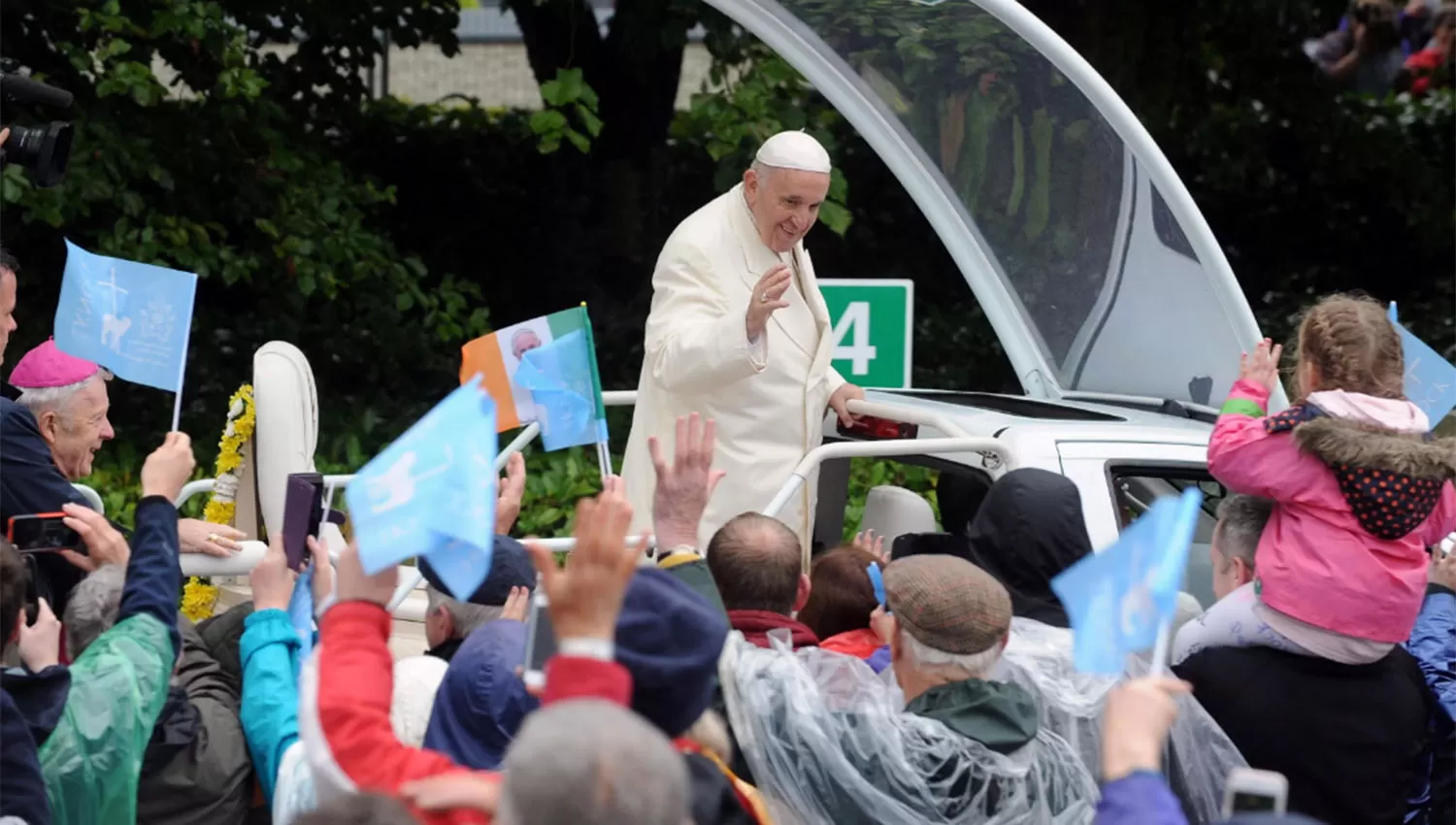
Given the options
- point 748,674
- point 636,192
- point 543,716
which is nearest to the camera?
point 543,716

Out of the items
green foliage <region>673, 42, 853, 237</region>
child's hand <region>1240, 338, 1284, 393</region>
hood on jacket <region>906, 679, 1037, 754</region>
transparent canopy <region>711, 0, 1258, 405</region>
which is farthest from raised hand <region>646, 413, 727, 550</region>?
green foliage <region>673, 42, 853, 237</region>

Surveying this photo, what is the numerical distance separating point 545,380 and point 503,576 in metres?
0.64

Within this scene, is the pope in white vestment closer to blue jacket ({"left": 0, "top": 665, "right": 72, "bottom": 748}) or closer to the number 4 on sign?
the number 4 on sign

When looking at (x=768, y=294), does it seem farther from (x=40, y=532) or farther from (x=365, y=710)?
(x=365, y=710)

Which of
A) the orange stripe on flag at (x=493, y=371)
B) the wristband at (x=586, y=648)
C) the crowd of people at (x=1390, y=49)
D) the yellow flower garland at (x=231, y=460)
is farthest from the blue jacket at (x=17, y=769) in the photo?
the crowd of people at (x=1390, y=49)

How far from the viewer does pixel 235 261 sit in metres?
9.76

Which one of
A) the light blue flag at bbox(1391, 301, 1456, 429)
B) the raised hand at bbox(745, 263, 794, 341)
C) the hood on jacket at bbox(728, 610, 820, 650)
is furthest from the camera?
the raised hand at bbox(745, 263, 794, 341)

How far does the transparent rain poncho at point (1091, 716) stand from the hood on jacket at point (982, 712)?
0.51 feet

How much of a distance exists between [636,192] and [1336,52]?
5013mm

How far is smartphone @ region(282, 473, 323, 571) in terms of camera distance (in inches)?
142

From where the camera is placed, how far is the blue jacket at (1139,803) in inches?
96.1

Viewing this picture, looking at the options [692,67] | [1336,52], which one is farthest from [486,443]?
[692,67]

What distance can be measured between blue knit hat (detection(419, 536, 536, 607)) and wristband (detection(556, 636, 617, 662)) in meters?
1.18

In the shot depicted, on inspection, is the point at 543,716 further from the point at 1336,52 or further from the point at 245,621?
the point at 1336,52
